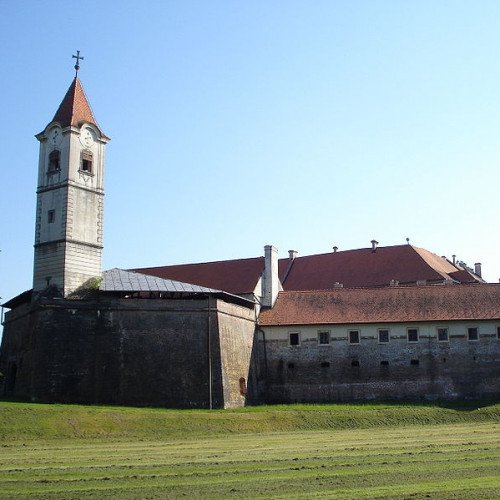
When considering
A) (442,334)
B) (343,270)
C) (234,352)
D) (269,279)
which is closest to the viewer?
(234,352)

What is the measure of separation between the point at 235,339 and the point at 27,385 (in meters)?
13.0

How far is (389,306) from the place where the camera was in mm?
50656

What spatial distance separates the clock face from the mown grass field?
57.8 ft

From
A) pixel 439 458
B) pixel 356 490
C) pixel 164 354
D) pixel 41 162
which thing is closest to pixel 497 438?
pixel 439 458

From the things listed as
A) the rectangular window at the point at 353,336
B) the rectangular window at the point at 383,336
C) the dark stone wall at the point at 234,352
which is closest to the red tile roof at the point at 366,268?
the rectangular window at the point at 383,336

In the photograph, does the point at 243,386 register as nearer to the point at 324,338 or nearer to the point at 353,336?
the point at 324,338

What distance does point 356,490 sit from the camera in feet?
53.5

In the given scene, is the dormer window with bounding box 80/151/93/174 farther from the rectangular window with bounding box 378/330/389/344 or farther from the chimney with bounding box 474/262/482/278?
the chimney with bounding box 474/262/482/278

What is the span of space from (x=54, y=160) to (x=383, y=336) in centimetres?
2400

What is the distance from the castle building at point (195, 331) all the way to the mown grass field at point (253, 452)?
466cm

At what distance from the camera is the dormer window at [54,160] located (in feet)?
151

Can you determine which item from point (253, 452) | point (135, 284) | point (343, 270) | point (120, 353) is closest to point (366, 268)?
point (343, 270)

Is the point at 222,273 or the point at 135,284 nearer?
the point at 135,284

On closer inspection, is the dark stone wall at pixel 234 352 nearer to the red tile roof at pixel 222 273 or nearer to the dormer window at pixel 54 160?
the red tile roof at pixel 222 273
